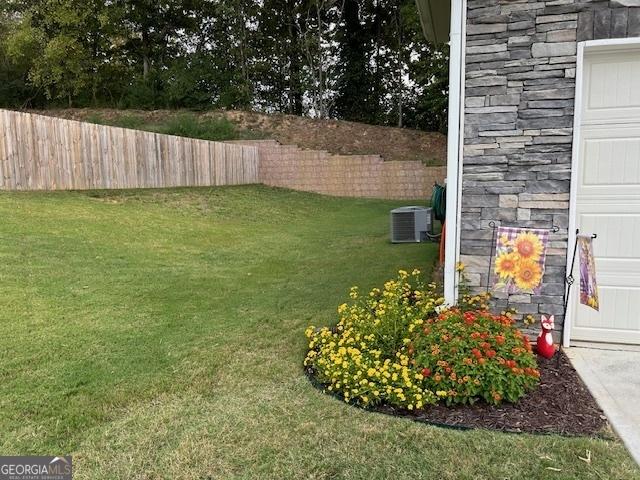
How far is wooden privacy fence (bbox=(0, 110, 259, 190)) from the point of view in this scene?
8.12 metres

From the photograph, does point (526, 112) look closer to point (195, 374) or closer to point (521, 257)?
point (521, 257)

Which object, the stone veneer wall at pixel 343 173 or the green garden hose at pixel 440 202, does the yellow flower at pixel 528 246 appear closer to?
the green garden hose at pixel 440 202

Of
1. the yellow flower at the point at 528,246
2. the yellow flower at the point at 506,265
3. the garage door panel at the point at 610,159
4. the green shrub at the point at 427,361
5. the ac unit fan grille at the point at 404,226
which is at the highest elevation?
the garage door panel at the point at 610,159

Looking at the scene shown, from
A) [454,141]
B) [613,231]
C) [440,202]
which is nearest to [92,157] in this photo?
[440,202]

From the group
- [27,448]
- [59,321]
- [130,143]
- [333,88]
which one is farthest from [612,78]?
[333,88]

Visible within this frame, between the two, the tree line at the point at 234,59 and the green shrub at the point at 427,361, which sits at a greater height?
the tree line at the point at 234,59

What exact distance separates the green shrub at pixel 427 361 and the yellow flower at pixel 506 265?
286 millimetres

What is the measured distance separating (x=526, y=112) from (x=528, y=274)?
3.45ft

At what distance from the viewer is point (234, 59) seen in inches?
820

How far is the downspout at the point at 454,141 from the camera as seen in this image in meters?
3.14

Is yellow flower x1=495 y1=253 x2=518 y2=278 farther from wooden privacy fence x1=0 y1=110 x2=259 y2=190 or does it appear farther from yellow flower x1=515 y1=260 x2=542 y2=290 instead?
wooden privacy fence x1=0 y1=110 x2=259 y2=190

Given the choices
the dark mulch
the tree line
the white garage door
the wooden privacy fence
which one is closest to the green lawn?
the dark mulch

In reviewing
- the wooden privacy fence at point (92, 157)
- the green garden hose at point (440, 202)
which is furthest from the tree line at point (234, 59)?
the green garden hose at point (440, 202)

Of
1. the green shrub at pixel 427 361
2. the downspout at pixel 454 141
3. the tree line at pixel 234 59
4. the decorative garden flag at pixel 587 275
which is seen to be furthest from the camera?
the tree line at pixel 234 59
